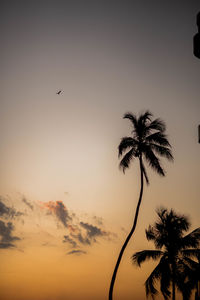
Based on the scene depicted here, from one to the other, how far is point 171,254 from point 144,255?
263 cm

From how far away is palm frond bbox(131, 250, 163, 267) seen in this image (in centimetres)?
3694

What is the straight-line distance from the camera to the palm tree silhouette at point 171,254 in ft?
119

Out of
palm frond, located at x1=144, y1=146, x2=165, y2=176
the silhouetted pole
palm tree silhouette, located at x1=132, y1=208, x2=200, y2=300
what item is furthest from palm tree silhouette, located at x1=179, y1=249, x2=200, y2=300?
the silhouetted pole

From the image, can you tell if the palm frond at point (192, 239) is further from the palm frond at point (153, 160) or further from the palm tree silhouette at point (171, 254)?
the palm frond at point (153, 160)

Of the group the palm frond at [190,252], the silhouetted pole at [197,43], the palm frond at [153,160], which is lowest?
the palm frond at [190,252]

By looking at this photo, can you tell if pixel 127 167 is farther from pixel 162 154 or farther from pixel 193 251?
pixel 193 251

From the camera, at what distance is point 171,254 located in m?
37.2

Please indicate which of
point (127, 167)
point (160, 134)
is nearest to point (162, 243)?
point (127, 167)

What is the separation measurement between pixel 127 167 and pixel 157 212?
6.27 metres

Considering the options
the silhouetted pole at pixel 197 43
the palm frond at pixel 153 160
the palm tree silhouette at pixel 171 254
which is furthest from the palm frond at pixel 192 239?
the silhouetted pole at pixel 197 43

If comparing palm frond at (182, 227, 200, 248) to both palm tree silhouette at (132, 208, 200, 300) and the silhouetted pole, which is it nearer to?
palm tree silhouette at (132, 208, 200, 300)

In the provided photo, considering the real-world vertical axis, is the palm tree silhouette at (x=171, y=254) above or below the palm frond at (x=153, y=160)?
below

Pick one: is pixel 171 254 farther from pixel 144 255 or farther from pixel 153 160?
pixel 153 160

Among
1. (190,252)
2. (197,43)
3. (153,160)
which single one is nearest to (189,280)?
(190,252)
